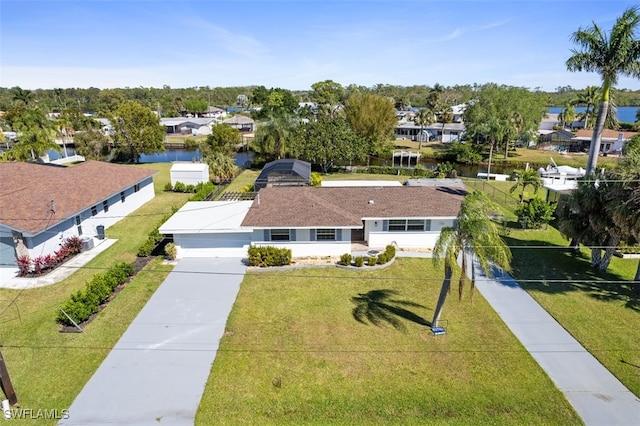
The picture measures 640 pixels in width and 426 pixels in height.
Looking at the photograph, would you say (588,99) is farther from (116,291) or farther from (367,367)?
(116,291)

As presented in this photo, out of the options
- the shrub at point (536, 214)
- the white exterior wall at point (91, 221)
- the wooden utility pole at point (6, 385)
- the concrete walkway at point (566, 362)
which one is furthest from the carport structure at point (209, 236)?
the shrub at point (536, 214)

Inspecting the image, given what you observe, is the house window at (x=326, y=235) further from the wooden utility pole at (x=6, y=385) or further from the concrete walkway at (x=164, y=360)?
the wooden utility pole at (x=6, y=385)

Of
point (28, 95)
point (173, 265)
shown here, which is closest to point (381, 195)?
point (173, 265)

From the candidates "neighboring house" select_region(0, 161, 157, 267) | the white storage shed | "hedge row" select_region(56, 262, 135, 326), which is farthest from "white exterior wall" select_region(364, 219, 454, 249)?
the white storage shed

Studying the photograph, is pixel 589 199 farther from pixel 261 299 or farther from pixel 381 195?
pixel 261 299

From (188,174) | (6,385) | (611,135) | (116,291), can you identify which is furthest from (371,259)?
(611,135)
